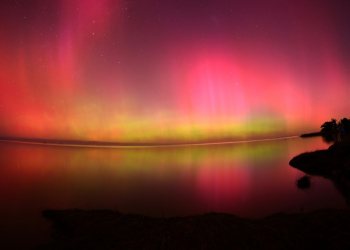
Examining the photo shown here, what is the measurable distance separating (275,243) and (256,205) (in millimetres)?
8550

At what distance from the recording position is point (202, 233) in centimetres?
723

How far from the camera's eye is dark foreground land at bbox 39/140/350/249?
6.34 metres

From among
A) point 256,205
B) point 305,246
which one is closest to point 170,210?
point 256,205

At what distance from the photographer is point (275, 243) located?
6.34 m

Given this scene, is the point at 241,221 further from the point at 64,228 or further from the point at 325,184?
the point at 325,184

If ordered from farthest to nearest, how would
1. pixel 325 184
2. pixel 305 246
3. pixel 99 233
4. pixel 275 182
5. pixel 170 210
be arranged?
pixel 275 182 < pixel 325 184 < pixel 170 210 < pixel 99 233 < pixel 305 246

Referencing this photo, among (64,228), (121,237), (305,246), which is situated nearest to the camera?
(305,246)

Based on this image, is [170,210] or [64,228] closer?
[64,228]

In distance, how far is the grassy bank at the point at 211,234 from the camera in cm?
632

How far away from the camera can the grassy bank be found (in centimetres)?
632

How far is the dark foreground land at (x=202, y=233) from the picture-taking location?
20.8 feet

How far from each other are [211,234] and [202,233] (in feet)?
1.13

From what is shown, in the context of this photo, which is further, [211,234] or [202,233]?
[202,233]

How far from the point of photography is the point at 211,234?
7.07 meters
